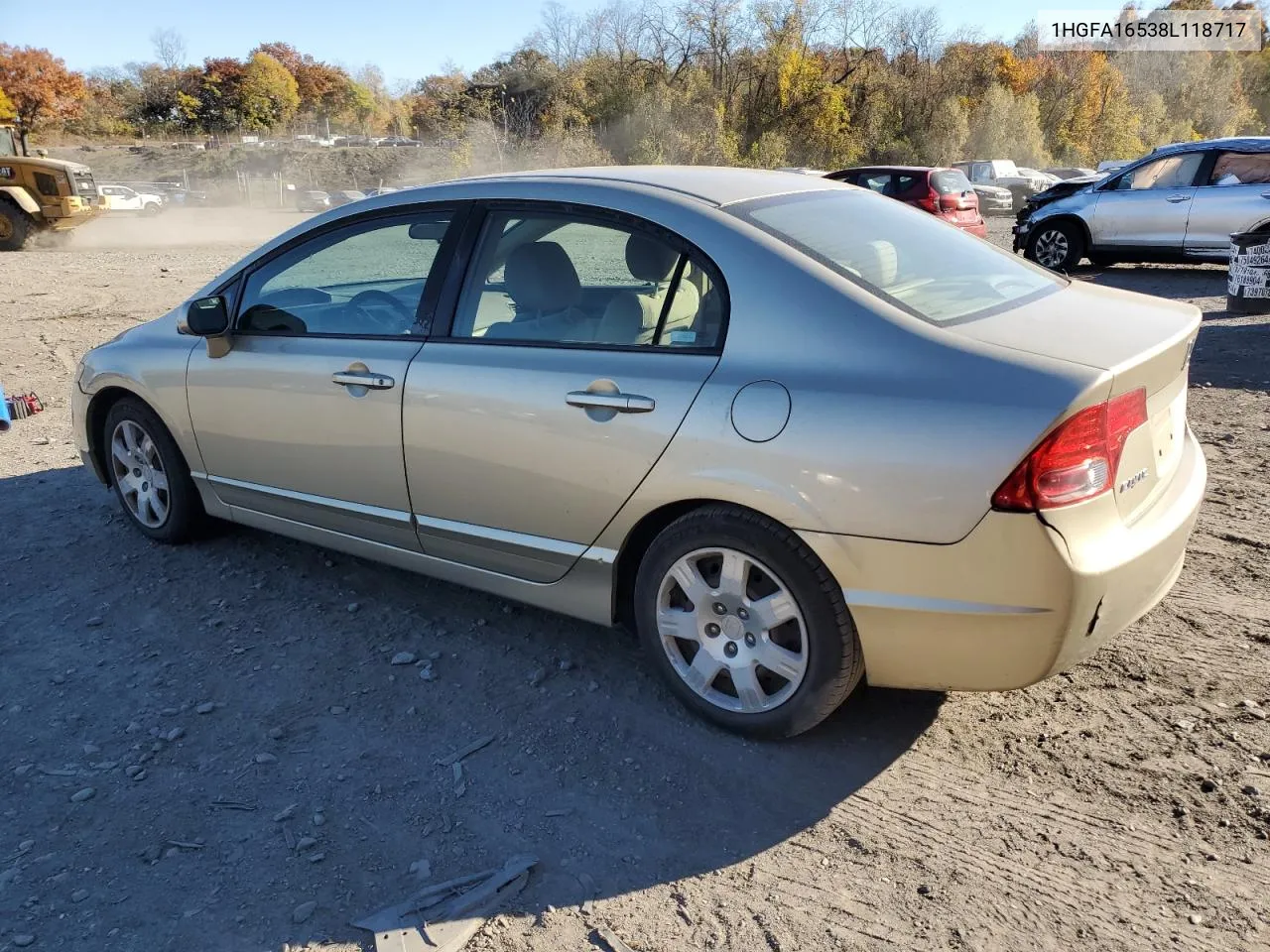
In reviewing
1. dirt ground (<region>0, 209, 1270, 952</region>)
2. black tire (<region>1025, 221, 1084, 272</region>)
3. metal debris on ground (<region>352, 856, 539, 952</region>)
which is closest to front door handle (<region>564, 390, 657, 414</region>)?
dirt ground (<region>0, 209, 1270, 952</region>)

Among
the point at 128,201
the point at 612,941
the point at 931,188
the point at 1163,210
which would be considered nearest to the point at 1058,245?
the point at 1163,210

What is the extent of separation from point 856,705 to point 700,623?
640 mm

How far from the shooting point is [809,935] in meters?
2.39

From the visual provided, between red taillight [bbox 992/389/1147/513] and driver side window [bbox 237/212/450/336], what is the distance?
2223 mm

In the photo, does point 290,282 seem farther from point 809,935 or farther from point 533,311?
point 809,935

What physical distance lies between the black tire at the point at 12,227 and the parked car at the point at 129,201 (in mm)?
6668

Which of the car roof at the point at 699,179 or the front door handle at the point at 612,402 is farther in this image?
the car roof at the point at 699,179

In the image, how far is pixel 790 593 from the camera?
2.91 meters

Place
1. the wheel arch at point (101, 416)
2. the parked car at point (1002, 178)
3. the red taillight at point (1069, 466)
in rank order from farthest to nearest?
the parked car at point (1002, 178)
the wheel arch at point (101, 416)
the red taillight at point (1069, 466)

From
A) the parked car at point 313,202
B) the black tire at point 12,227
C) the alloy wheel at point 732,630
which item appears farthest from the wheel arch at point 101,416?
the parked car at point 313,202

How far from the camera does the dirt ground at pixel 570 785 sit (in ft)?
8.09

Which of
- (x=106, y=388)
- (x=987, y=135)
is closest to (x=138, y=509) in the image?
(x=106, y=388)

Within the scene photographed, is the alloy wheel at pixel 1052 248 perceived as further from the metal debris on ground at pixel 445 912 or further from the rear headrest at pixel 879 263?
the metal debris on ground at pixel 445 912

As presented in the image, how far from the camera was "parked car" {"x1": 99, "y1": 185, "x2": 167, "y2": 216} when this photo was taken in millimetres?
30845
